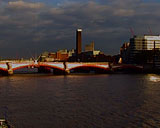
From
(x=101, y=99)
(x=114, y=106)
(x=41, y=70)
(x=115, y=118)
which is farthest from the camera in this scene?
(x=41, y=70)

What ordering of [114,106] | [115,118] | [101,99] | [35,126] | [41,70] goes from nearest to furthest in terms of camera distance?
[35,126] < [115,118] < [114,106] < [101,99] < [41,70]

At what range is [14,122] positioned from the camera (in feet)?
61.5

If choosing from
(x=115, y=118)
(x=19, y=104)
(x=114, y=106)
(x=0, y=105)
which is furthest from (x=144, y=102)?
(x=0, y=105)

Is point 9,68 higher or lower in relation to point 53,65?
lower

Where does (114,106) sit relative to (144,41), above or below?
below

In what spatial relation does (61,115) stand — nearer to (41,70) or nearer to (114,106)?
(114,106)

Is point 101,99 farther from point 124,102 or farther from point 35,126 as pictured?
point 35,126

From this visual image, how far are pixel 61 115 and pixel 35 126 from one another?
3.35 metres

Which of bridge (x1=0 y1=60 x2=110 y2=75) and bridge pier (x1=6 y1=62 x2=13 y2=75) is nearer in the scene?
bridge pier (x1=6 y1=62 x2=13 y2=75)

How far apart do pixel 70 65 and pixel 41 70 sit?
101ft

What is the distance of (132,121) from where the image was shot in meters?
18.8

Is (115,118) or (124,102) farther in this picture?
(124,102)

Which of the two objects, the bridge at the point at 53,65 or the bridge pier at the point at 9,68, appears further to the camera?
the bridge at the point at 53,65

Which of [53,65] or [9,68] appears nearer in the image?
[9,68]
